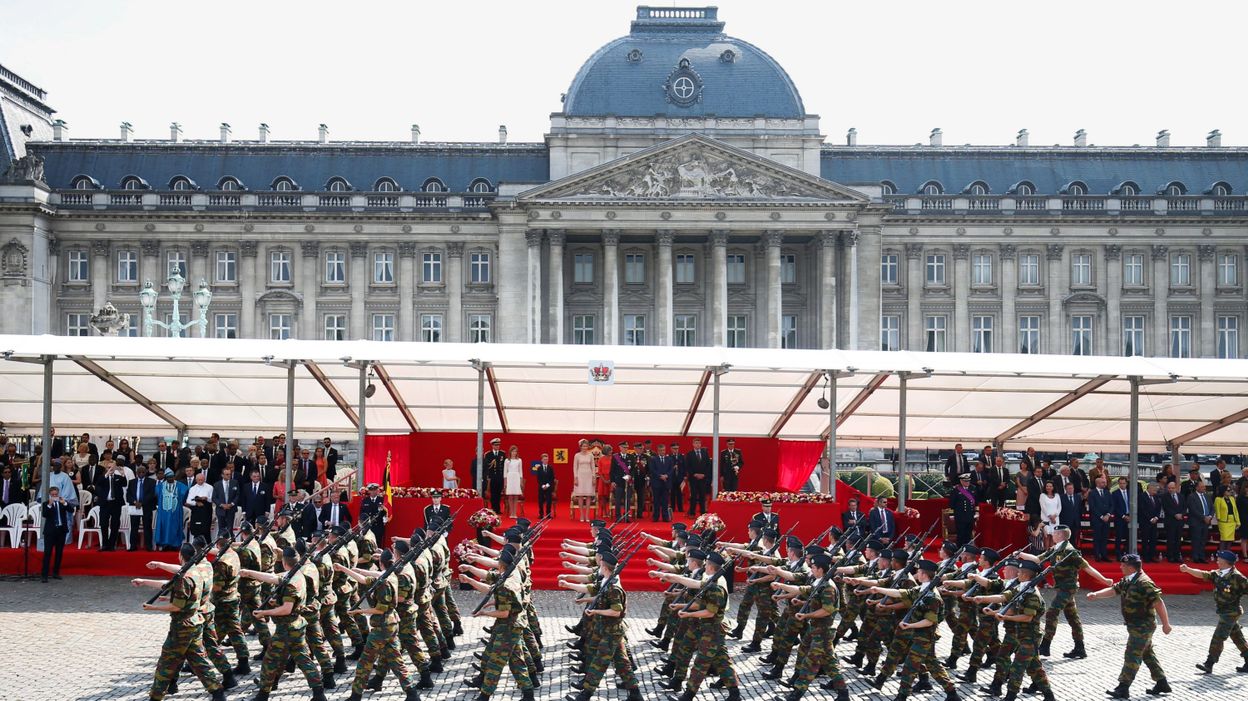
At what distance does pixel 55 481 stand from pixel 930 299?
56.4 meters

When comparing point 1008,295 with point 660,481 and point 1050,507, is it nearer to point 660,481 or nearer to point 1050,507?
point 1050,507

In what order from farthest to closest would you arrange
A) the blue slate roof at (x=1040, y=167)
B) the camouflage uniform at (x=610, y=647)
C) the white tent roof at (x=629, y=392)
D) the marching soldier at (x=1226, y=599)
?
the blue slate roof at (x=1040, y=167), the white tent roof at (x=629, y=392), the marching soldier at (x=1226, y=599), the camouflage uniform at (x=610, y=647)

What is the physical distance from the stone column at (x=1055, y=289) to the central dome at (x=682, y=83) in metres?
17.0

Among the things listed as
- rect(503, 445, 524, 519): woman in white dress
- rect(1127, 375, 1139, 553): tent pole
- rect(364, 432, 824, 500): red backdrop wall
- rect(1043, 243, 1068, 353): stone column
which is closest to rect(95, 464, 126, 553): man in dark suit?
rect(503, 445, 524, 519): woman in white dress

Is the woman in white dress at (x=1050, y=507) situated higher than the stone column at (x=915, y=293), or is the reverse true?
the stone column at (x=915, y=293)

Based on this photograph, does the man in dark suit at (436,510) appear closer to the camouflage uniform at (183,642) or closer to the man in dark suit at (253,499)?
the man in dark suit at (253,499)

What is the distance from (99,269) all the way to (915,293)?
1850 inches

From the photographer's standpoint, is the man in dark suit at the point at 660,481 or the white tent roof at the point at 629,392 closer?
the white tent roof at the point at 629,392

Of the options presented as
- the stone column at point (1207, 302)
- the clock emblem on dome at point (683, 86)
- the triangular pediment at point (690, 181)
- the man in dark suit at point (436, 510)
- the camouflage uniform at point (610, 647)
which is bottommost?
the camouflage uniform at point (610, 647)

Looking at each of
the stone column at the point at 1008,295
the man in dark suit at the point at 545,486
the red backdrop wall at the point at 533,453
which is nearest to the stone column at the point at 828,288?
the stone column at the point at 1008,295

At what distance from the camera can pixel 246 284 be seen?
68.4 meters

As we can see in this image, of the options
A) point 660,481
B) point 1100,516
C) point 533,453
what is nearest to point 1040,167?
point 533,453

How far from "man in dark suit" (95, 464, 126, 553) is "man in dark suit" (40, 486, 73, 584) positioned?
89 cm

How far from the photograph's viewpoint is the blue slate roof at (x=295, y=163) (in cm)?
7038
